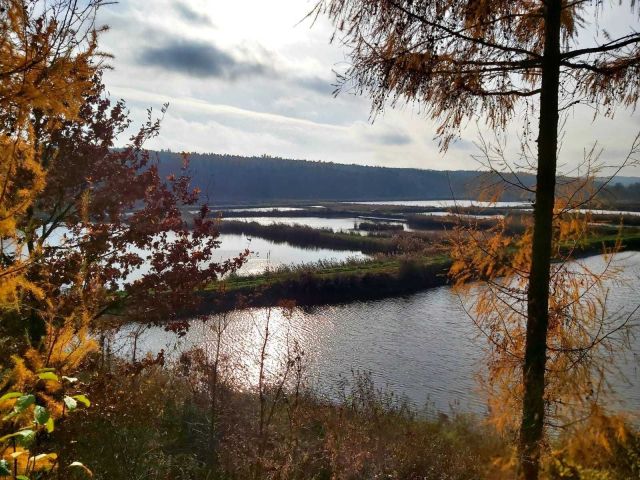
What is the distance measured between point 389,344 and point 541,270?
14.5 m

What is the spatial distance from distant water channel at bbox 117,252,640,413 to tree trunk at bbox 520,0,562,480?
689 cm

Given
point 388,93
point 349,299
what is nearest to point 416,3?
point 388,93

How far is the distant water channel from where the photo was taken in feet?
46.9

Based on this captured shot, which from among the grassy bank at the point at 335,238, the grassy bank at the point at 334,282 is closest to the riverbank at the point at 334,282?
the grassy bank at the point at 334,282

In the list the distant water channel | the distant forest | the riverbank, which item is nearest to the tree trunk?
the distant water channel

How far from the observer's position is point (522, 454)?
471 cm

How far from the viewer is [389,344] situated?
18844 millimetres

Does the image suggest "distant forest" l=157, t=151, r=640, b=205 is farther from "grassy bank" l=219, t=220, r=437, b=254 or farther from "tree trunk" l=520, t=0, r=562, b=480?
"tree trunk" l=520, t=0, r=562, b=480

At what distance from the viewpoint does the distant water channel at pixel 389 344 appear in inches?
562

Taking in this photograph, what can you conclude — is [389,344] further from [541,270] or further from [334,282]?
[541,270]

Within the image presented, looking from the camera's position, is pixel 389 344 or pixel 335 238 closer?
pixel 389 344

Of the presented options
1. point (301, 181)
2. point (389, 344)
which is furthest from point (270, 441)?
point (301, 181)

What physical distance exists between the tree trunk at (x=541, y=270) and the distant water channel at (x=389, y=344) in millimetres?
6886

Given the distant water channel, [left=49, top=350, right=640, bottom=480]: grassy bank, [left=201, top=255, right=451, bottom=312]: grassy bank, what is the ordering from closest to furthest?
1. [left=49, top=350, right=640, bottom=480]: grassy bank
2. the distant water channel
3. [left=201, top=255, right=451, bottom=312]: grassy bank
